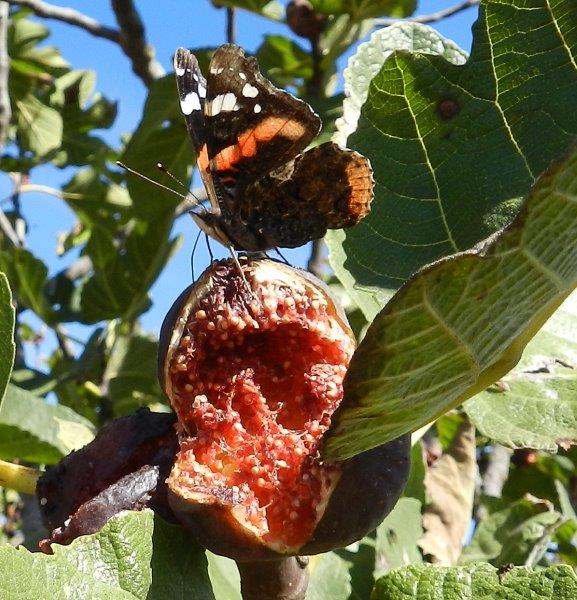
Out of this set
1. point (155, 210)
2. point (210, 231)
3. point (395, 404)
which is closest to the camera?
point (395, 404)

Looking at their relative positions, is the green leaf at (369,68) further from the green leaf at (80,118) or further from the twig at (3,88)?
the green leaf at (80,118)

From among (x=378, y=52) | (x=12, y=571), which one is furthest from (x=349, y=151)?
(x=12, y=571)

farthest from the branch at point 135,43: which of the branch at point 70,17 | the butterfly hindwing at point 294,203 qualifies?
the butterfly hindwing at point 294,203

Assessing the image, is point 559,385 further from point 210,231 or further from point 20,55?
point 20,55

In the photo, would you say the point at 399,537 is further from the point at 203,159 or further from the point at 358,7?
the point at 358,7

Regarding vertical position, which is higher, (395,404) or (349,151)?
(349,151)

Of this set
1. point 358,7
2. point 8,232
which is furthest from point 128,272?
point 358,7

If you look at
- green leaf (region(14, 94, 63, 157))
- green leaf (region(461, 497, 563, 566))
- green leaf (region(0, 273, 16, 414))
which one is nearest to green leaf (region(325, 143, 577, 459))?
green leaf (region(0, 273, 16, 414))
